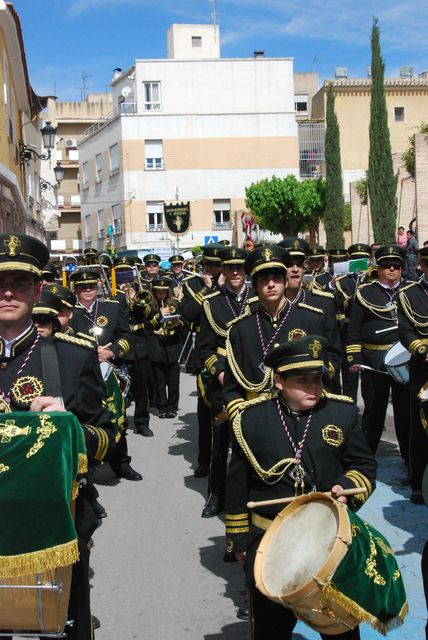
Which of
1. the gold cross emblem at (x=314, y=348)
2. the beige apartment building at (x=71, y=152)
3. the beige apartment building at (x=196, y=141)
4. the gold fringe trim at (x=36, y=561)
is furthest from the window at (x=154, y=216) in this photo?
the gold fringe trim at (x=36, y=561)

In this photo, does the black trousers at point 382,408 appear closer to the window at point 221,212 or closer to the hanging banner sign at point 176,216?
the hanging banner sign at point 176,216

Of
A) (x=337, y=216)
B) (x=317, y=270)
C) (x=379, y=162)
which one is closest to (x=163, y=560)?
(x=317, y=270)

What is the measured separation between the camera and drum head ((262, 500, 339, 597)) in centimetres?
318

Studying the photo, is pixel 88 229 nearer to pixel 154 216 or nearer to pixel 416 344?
pixel 154 216

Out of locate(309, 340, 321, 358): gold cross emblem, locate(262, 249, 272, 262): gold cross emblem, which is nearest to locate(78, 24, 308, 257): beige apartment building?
locate(262, 249, 272, 262): gold cross emblem

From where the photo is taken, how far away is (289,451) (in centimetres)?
379

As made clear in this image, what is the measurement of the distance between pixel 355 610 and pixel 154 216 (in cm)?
4832

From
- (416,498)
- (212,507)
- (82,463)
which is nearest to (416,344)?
(416,498)

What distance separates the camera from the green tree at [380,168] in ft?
109

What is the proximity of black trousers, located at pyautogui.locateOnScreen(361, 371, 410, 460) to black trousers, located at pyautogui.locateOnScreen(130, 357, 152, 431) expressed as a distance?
3.37 meters

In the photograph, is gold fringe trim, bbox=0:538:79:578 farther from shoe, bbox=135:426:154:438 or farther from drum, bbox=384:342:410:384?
shoe, bbox=135:426:154:438

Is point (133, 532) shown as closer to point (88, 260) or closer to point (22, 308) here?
point (22, 308)

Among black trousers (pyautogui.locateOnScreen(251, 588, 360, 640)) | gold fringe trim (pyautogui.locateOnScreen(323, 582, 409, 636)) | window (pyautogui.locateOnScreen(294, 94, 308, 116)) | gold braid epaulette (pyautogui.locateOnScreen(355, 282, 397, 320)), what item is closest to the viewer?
gold fringe trim (pyautogui.locateOnScreen(323, 582, 409, 636))

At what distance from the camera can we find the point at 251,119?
2002 inches
